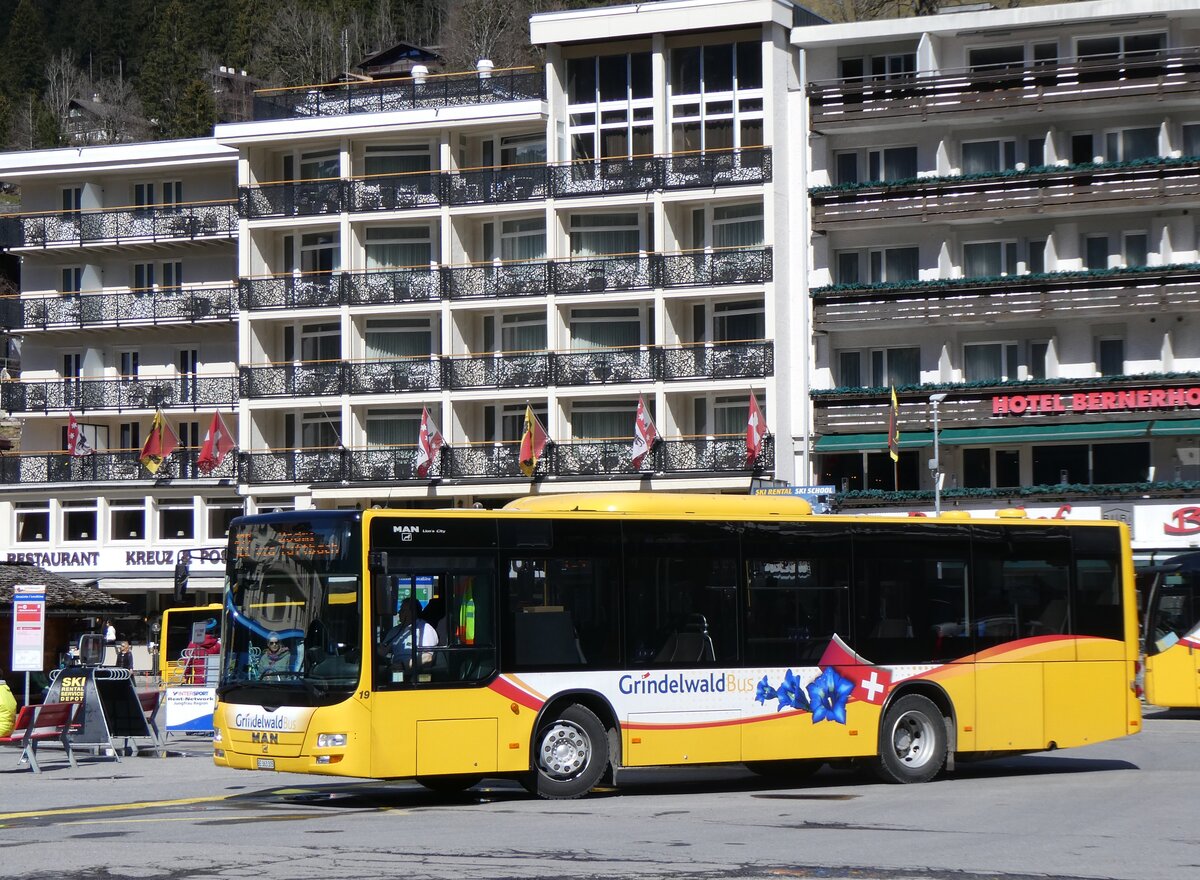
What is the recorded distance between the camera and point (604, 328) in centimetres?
5944

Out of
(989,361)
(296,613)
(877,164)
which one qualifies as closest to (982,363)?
(989,361)

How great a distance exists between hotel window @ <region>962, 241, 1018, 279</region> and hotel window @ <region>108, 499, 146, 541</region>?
29.2 metres

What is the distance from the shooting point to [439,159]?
61.5 m

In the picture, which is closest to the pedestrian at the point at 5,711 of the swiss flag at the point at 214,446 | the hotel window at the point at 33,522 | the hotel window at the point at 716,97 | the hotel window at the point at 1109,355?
the swiss flag at the point at 214,446

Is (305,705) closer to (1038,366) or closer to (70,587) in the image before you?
(70,587)

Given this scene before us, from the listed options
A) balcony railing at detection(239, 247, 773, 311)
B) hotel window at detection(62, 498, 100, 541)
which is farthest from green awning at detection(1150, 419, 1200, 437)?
hotel window at detection(62, 498, 100, 541)

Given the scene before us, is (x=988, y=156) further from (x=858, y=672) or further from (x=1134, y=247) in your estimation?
(x=858, y=672)

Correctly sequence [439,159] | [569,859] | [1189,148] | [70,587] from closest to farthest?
1. [569,859]
2. [70,587]
3. [1189,148]
4. [439,159]

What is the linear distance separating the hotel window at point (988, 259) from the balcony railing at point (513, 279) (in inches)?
227

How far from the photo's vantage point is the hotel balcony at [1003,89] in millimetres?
52375

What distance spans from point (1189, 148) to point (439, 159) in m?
23.2

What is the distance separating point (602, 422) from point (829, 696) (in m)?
38.6

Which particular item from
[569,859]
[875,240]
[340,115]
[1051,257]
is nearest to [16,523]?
[340,115]

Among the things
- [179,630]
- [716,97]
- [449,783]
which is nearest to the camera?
[449,783]
